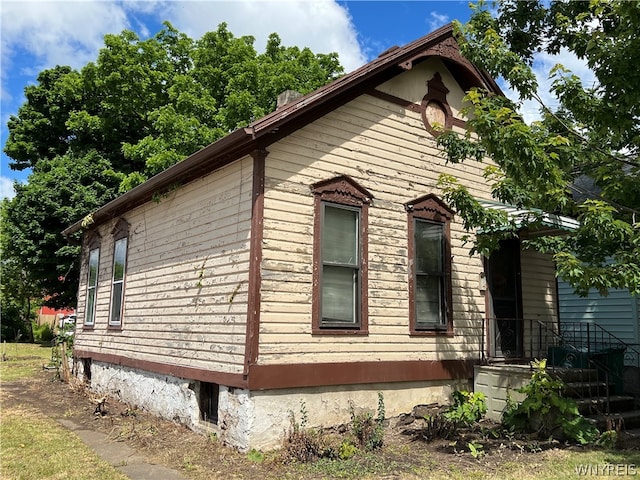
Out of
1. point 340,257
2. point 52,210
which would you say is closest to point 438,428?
point 340,257

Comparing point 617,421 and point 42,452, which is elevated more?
point 617,421

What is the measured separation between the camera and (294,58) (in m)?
28.4

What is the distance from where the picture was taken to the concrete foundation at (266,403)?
23.0 feet

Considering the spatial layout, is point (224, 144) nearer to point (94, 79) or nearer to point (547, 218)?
point (547, 218)

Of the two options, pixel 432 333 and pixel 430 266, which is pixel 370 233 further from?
pixel 432 333

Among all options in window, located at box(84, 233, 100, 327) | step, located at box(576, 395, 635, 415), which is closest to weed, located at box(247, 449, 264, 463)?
step, located at box(576, 395, 635, 415)

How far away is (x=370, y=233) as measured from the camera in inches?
334

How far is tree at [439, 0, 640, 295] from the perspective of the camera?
273 inches

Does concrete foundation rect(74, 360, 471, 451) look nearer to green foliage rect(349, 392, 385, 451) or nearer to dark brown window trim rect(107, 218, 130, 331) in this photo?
green foliage rect(349, 392, 385, 451)

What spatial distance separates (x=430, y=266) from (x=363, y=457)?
3645 mm

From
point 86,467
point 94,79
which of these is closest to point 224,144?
point 86,467

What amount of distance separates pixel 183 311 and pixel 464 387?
16.6 ft

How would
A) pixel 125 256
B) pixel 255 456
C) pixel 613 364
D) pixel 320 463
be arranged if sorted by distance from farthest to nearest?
pixel 125 256 → pixel 613 364 → pixel 255 456 → pixel 320 463

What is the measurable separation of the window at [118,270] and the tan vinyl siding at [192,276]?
28cm
